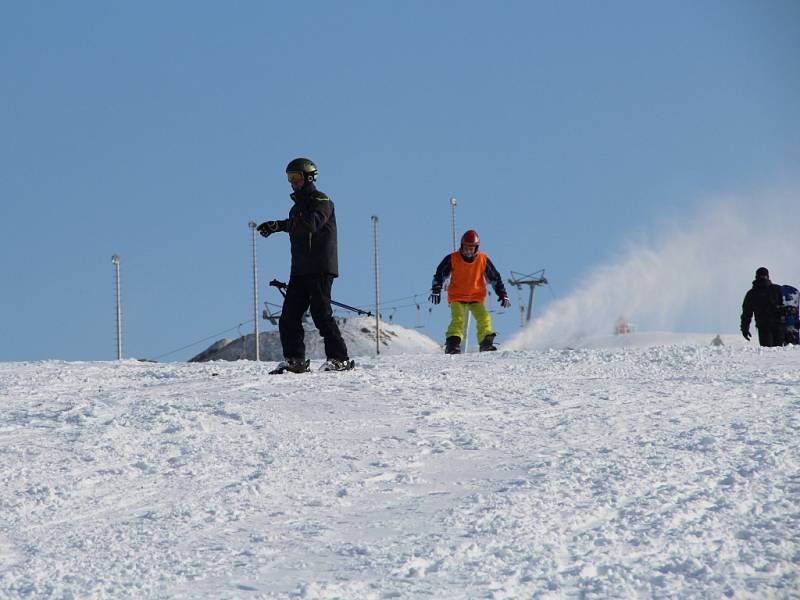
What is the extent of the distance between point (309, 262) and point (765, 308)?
8.67 meters

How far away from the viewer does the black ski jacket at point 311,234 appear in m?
10.2

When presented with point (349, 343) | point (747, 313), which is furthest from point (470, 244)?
point (349, 343)

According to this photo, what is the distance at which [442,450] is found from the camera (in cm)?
675

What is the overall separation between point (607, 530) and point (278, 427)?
2.90 m

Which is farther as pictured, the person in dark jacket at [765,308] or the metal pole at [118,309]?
the metal pole at [118,309]

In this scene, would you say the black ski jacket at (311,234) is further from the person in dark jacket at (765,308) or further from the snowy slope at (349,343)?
the snowy slope at (349,343)

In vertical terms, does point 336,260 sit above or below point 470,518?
above

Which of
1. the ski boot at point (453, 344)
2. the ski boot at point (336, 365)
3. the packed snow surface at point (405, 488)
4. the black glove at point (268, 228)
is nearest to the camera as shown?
the packed snow surface at point (405, 488)

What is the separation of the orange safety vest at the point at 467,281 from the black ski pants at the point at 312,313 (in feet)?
17.0

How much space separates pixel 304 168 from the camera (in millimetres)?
10312

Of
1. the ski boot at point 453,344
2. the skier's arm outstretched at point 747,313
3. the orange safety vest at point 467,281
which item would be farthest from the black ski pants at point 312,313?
the skier's arm outstretched at point 747,313

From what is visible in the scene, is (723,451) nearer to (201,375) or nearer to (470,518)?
(470,518)

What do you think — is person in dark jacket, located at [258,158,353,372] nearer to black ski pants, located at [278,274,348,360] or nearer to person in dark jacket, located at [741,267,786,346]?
black ski pants, located at [278,274,348,360]

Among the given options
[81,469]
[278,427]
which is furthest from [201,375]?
[81,469]
